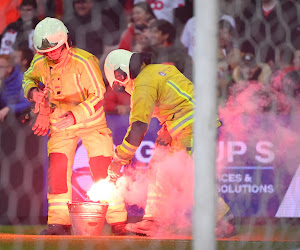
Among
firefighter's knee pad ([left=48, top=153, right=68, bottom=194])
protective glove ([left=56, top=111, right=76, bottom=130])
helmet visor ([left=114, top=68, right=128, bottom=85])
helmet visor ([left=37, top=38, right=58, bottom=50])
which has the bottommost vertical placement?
firefighter's knee pad ([left=48, top=153, right=68, bottom=194])

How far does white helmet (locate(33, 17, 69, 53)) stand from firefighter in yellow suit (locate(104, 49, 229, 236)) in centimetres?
35

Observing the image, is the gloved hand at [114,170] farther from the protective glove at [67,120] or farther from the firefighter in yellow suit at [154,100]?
the protective glove at [67,120]

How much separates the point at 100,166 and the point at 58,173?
289 millimetres

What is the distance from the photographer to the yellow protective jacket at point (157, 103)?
13.3 feet

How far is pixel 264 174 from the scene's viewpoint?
5.37 meters

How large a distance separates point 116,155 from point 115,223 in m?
0.57

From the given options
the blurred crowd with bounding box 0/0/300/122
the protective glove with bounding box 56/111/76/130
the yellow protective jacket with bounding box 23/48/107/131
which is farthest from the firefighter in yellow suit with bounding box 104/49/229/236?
the blurred crowd with bounding box 0/0/300/122

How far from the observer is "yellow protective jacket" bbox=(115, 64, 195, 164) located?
13.3ft

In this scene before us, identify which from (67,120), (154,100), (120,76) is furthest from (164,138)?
(67,120)

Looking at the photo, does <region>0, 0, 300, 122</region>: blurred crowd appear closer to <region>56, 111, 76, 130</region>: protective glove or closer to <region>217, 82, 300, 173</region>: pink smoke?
<region>217, 82, 300, 173</region>: pink smoke

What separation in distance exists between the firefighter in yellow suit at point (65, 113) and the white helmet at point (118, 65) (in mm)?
100

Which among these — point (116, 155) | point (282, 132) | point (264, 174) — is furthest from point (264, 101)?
point (116, 155)

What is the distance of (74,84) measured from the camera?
4359 mm

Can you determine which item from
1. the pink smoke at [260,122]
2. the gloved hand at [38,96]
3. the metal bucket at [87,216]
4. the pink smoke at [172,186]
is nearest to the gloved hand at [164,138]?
the pink smoke at [172,186]
